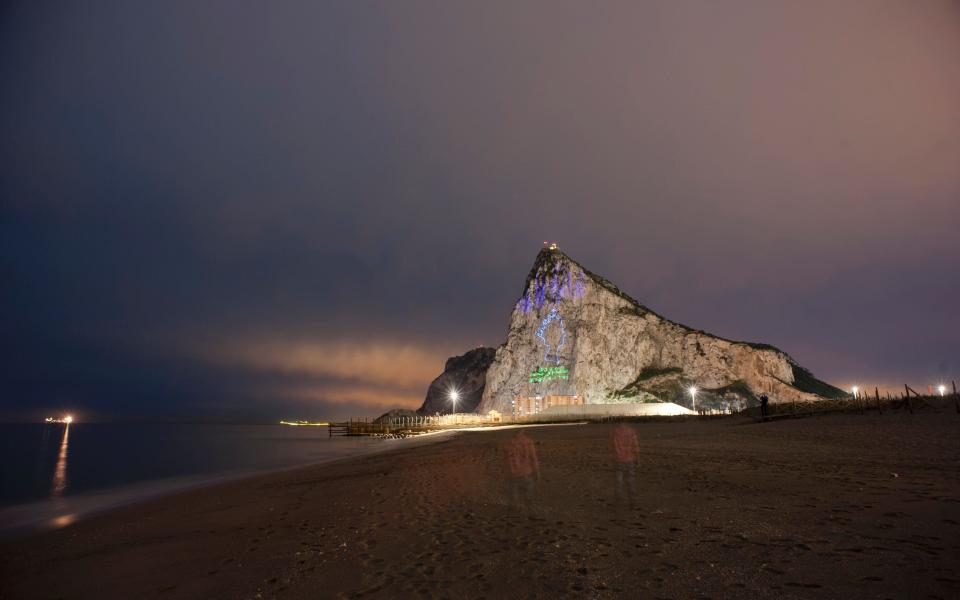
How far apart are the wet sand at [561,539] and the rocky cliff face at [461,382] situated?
494 ft

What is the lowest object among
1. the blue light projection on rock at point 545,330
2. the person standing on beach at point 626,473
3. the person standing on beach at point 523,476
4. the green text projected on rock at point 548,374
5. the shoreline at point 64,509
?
the shoreline at point 64,509

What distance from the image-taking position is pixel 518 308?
122 metres

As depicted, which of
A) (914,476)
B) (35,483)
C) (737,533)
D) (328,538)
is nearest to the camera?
(737,533)

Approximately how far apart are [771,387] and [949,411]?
84.3m

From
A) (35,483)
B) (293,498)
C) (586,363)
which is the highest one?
(586,363)

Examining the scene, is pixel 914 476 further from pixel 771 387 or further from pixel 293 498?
pixel 771 387

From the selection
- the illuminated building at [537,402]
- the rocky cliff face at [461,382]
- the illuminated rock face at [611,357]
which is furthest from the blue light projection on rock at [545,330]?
the rocky cliff face at [461,382]

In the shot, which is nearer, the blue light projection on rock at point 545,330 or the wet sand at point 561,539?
the wet sand at point 561,539

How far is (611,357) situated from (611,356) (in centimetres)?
24

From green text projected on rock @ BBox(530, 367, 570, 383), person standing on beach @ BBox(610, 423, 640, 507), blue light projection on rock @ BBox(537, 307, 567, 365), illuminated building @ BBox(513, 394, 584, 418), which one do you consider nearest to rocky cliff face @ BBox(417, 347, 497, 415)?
illuminated building @ BBox(513, 394, 584, 418)

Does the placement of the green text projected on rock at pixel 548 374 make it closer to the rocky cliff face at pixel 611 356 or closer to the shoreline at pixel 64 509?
the rocky cliff face at pixel 611 356

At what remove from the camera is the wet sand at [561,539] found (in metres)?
5.91

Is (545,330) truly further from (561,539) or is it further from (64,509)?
(561,539)

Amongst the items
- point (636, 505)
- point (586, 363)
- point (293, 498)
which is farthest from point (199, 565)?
point (586, 363)
